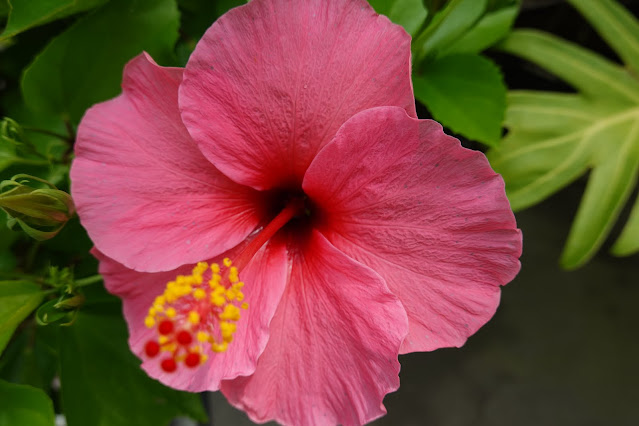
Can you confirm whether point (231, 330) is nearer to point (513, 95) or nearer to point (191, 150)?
point (191, 150)

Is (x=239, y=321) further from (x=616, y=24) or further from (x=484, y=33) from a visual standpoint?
(x=616, y=24)

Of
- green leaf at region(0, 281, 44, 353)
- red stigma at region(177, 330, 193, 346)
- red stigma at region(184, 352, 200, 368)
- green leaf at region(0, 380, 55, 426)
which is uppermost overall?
red stigma at region(177, 330, 193, 346)

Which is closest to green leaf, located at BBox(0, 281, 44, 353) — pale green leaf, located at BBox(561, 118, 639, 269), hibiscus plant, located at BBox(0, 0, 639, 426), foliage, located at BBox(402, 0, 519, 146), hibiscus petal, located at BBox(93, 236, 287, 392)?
hibiscus plant, located at BBox(0, 0, 639, 426)

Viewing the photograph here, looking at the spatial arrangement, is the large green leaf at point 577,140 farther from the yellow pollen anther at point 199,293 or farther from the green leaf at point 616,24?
the yellow pollen anther at point 199,293

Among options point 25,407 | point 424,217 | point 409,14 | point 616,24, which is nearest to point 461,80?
point 409,14

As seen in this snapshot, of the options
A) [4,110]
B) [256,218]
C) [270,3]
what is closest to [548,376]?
[256,218]

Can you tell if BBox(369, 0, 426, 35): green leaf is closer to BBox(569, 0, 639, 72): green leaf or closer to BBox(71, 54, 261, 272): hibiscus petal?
BBox(71, 54, 261, 272): hibiscus petal

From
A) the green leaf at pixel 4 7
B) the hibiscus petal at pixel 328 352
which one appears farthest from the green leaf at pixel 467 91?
the green leaf at pixel 4 7
